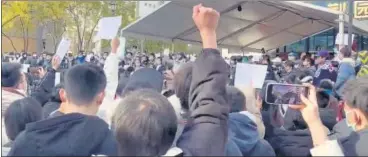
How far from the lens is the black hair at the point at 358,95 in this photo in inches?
119

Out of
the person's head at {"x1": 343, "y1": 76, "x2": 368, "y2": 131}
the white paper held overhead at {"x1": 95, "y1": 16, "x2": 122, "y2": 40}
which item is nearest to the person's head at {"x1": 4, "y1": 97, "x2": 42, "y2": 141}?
the person's head at {"x1": 343, "y1": 76, "x2": 368, "y2": 131}

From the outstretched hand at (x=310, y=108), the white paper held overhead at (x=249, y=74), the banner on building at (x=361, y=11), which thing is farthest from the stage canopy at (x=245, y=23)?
the outstretched hand at (x=310, y=108)

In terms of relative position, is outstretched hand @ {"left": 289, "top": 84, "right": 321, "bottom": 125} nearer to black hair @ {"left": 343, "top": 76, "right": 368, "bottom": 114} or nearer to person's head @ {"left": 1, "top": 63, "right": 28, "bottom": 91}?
black hair @ {"left": 343, "top": 76, "right": 368, "bottom": 114}

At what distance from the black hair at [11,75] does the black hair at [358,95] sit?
2764 mm

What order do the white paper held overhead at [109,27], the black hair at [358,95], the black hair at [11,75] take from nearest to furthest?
1. the black hair at [358,95]
2. the black hair at [11,75]
3. the white paper held overhead at [109,27]

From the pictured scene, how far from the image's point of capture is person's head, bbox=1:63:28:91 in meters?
4.61

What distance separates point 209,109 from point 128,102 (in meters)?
0.35

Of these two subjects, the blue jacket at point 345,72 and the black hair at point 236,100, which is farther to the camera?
the blue jacket at point 345,72

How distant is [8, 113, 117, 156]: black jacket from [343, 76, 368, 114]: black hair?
1.38 meters

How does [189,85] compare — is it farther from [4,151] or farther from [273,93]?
[4,151]

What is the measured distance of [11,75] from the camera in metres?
4.64

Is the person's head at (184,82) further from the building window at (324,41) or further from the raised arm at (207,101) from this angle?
the building window at (324,41)

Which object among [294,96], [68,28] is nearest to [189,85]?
[294,96]

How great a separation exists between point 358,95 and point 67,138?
1594 millimetres
